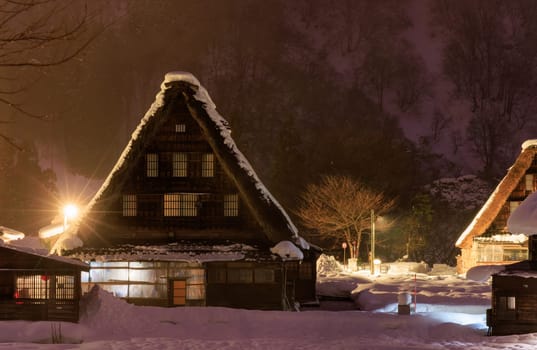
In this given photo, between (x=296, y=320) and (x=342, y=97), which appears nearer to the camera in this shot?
(x=296, y=320)

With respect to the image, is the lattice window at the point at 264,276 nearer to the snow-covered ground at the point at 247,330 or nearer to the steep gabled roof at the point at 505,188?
the snow-covered ground at the point at 247,330

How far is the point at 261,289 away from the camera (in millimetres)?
27922

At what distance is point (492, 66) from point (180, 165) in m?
75.5

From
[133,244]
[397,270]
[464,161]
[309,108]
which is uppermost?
[309,108]

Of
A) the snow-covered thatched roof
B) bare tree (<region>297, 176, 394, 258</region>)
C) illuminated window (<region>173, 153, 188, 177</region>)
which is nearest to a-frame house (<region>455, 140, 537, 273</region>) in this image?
bare tree (<region>297, 176, 394, 258</region>)

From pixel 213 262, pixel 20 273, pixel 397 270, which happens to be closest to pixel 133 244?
pixel 213 262

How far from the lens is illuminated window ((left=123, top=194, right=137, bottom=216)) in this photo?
1125 inches

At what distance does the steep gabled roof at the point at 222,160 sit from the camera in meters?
27.6

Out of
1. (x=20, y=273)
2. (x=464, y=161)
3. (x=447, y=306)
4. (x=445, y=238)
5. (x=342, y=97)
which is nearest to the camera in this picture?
(x=20, y=273)

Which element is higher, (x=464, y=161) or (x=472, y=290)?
(x=464, y=161)

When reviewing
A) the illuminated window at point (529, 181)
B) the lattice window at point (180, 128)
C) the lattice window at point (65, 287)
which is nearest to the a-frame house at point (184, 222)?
the lattice window at point (180, 128)

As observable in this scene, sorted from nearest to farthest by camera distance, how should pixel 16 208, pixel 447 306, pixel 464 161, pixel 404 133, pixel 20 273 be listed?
pixel 20 273 → pixel 447 306 → pixel 16 208 → pixel 464 161 → pixel 404 133

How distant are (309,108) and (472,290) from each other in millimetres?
51243

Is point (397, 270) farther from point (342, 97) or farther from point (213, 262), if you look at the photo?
point (342, 97)
